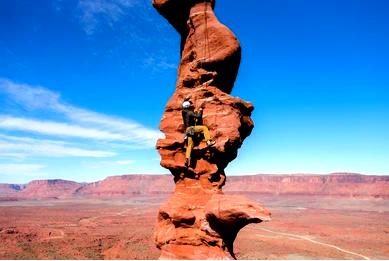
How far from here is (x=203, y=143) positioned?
1142 centimetres

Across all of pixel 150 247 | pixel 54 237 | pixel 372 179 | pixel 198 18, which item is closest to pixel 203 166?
pixel 198 18

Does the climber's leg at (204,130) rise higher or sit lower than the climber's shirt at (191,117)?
lower

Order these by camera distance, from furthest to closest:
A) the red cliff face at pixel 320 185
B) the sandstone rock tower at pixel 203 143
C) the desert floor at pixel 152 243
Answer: the red cliff face at pixel 320 185 < the desert floor at pixel 152 243 < the sandstone rock tower at pixel 203 143

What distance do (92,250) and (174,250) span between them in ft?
116

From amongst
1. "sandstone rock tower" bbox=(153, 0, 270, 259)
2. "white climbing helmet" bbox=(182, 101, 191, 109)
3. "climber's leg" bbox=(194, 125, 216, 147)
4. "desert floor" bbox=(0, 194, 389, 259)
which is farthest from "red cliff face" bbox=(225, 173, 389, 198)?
"white climbing helmet" bbox=(182, 101, 191, 109)

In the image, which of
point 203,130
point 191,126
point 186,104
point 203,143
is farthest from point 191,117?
point 203,143

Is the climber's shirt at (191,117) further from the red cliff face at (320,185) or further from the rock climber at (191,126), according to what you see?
the red cliff face at (320,185)

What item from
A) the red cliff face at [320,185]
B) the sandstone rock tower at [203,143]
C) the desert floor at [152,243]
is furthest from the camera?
the red cliff face at [320,185]

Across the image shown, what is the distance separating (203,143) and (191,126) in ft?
2.14

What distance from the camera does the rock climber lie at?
11.1m

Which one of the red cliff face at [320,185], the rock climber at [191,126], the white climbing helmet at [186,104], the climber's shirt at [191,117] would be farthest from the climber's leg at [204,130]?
the red cliff face at [320,185]

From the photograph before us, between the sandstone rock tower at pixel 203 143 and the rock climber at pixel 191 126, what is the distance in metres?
0.25

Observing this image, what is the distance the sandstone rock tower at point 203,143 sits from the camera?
10344mm

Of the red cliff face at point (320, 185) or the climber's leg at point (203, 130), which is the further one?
the red cliff face at point (320, 185)
